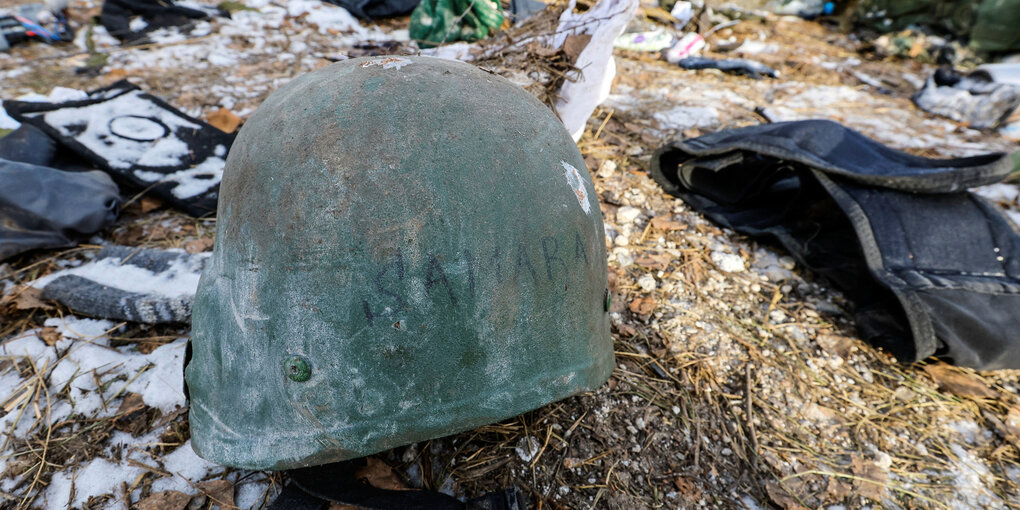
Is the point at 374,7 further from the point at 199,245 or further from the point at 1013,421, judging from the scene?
the point at 1013,421

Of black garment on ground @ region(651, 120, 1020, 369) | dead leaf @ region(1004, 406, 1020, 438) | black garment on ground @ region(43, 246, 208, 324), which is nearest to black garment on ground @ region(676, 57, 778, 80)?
black garment on ground @ region(651, 120, 1020, 369)

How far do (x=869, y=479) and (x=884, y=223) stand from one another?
4.10 feet

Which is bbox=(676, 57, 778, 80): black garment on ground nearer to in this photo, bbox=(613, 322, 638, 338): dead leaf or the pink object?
the pink object

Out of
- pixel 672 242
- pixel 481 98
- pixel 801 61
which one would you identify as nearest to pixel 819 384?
pixel 672 242

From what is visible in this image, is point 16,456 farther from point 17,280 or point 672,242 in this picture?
point 672,242

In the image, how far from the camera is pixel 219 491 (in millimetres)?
1622

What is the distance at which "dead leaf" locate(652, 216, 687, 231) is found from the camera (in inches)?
117

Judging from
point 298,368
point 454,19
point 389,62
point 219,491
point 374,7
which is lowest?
point 219,491

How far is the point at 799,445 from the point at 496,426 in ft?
3.79

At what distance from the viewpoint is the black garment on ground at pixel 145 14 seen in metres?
5.40

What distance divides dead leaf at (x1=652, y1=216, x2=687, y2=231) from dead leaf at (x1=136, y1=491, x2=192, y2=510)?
2552 mm

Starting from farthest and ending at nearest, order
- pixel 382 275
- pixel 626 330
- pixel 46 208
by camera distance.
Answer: pixel 46 208 < pixel 626 330 < pixel 382 275

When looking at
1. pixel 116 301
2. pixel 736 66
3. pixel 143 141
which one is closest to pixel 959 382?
pixel 116 301

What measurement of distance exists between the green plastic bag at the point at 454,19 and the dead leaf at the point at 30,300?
3363mm
